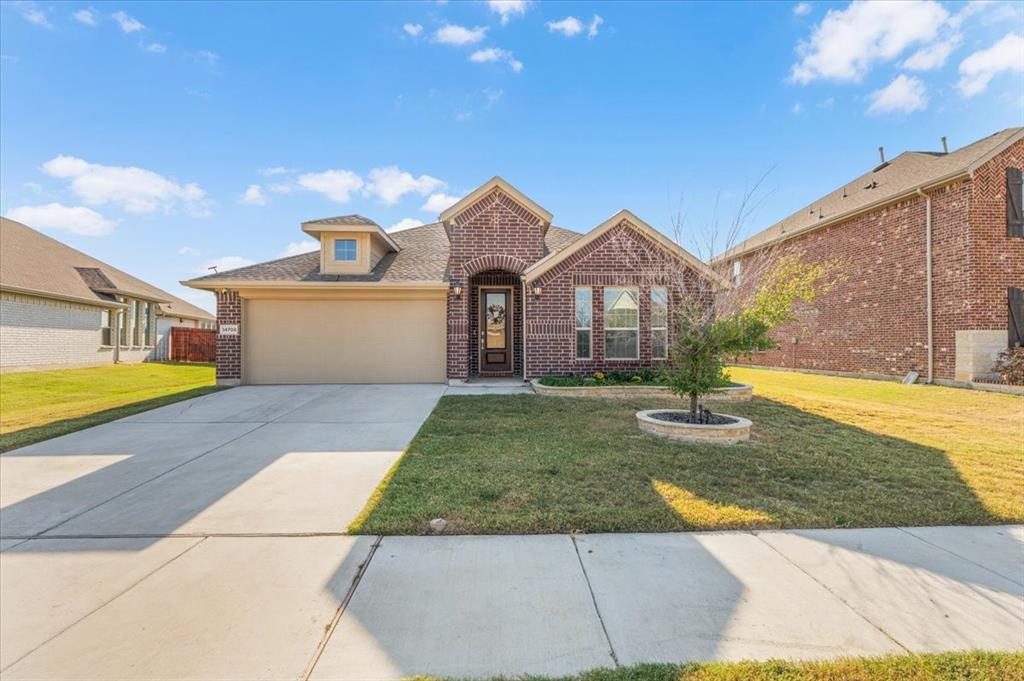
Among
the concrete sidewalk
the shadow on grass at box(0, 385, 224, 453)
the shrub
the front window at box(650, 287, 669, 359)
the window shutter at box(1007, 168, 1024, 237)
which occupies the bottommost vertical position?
the concrete sidewalk

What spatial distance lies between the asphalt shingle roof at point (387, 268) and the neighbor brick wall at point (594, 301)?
3.55ft

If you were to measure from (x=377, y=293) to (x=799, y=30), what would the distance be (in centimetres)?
1357

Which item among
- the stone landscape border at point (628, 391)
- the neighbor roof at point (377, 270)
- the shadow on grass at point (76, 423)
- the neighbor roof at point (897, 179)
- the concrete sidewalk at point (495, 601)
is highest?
the neighbor roof at point (897, 179)

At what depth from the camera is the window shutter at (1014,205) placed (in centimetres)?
1177

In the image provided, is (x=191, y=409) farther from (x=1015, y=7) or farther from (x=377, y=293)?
(x=1015, y=7)

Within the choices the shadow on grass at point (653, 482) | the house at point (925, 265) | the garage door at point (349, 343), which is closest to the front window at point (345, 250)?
the garage door at point (349, 343)

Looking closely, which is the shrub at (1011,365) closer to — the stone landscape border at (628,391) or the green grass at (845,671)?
the stone landscape border at (628,391)

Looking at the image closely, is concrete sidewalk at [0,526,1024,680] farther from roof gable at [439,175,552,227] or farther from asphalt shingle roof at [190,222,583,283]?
roof gable at [439,175,552,227]

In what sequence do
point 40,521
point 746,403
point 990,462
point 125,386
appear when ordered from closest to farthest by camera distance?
point 40,521
point 990,462
point 746,403
point 125,386

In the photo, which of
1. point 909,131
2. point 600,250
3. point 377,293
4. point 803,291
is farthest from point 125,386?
point 909,131

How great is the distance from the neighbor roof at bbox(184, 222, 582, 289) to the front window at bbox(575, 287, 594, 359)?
5.47 feet

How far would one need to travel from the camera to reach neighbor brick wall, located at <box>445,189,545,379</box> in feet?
39.2

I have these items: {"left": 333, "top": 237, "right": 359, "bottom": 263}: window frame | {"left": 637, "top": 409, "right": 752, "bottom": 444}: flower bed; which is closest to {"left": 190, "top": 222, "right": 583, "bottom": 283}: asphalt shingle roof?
{"left": 333, "top": 237, "right": 359, "bottom": 263}: window frame

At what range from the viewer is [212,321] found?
3088 centimetres
